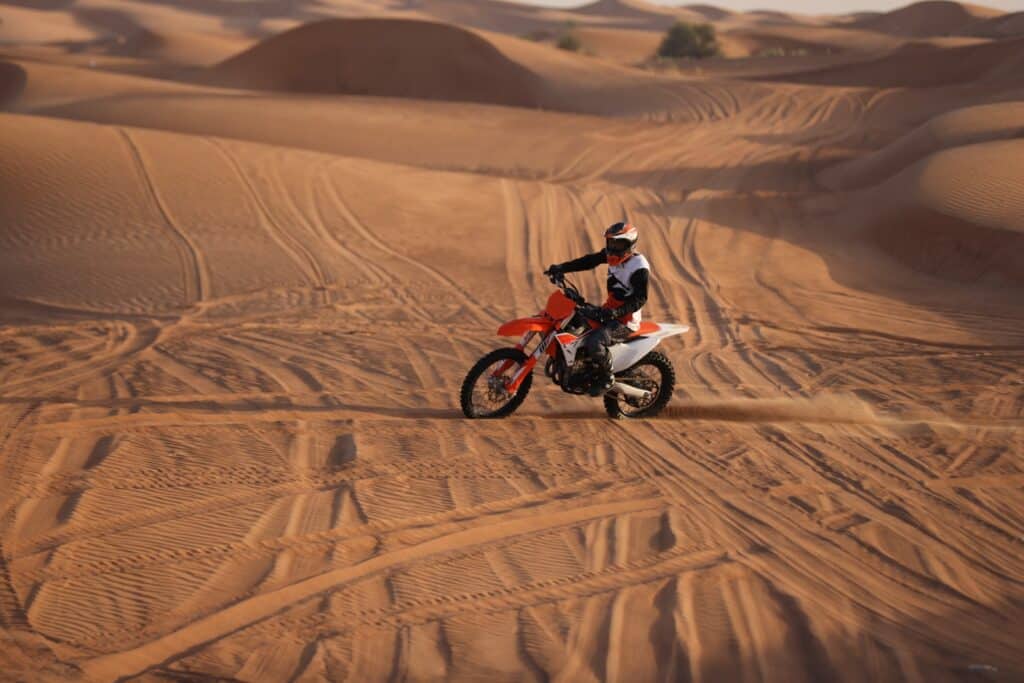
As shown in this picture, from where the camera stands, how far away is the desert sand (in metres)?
4.82

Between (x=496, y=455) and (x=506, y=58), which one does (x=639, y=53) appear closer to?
(x=506, y=58)

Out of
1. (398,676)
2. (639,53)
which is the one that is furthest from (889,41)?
(398,676)

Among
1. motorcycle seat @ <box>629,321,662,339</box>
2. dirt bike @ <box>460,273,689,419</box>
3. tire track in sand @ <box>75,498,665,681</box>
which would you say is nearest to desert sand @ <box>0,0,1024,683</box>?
tire track in sand @ <box>75,498,665,681</box>

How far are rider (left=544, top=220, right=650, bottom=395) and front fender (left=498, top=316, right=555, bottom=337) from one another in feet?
0.98

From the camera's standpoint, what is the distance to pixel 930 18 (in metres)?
67.6

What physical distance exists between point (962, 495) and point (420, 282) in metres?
7.22

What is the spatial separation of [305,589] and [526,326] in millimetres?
2780

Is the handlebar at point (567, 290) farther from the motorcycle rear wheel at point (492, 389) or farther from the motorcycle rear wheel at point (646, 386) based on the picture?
the motorcycle rear wheel at point (646, 386)

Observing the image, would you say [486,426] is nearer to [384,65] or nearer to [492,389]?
[492,389]

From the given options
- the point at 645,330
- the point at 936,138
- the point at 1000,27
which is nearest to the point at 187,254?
the point at 645,330

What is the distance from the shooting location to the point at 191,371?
28.3ft

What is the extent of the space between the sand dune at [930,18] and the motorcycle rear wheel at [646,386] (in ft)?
208

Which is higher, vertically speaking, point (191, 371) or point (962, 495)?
point (191, 371)

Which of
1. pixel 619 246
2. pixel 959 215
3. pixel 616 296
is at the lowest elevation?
pixel 616 296
